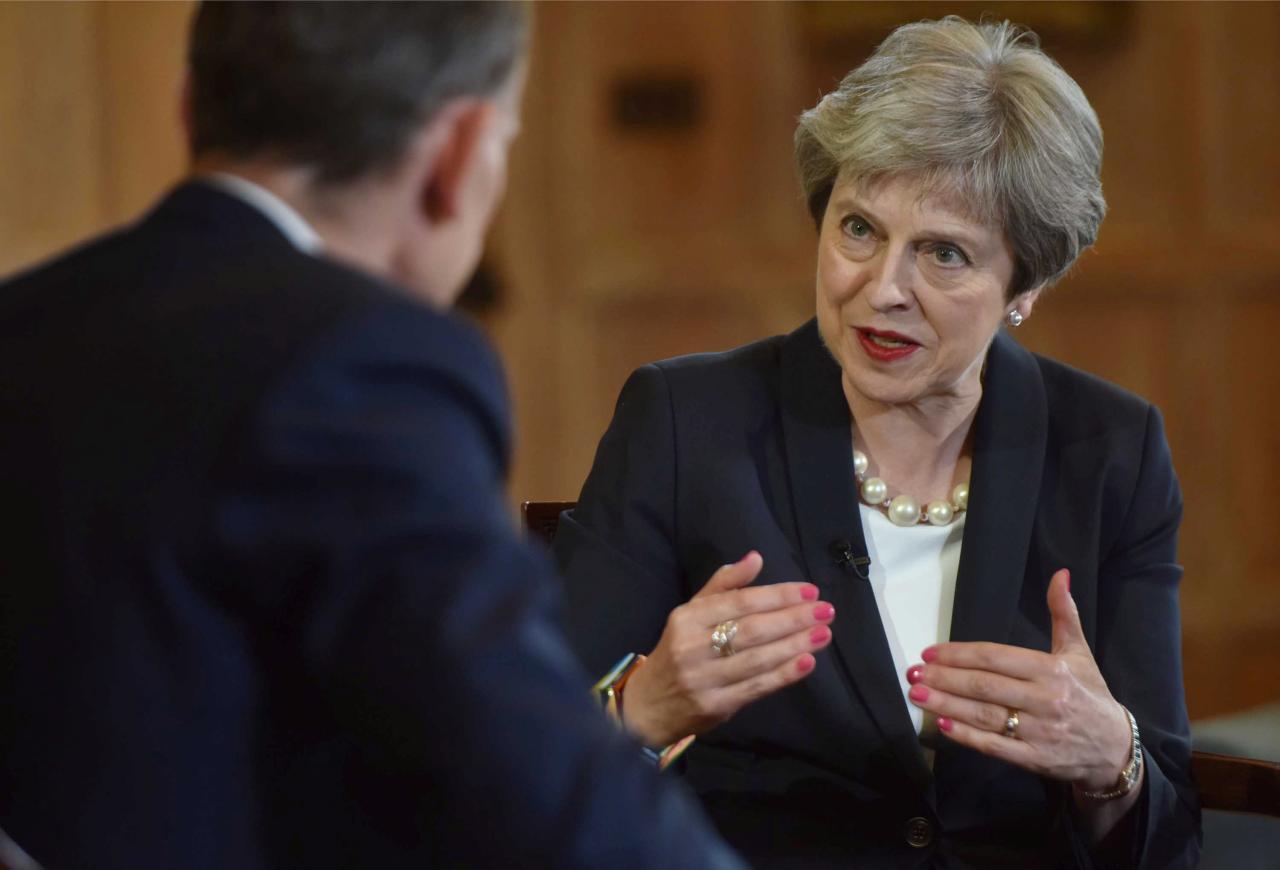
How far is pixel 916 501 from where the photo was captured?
1.97m

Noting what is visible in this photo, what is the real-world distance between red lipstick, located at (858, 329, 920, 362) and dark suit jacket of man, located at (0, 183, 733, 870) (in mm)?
1108

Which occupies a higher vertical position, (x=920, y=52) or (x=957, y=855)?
(x=920, y=52)

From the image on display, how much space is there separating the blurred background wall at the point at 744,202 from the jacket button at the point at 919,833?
2352 millimetres

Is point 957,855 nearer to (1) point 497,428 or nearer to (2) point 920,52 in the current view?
(2) point 920,52

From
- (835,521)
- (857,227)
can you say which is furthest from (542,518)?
(857,227)

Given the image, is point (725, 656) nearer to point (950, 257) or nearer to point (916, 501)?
point (916, 501)

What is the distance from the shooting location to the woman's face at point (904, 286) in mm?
1889

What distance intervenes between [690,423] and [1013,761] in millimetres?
595

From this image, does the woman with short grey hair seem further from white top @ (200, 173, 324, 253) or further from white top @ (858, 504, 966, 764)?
white top @ (200, 173, 324, 253)

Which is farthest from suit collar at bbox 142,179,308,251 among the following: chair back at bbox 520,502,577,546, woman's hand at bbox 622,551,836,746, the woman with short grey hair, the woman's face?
chair back at bbox 520,502,577,546

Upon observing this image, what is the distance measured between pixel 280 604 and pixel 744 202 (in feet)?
11.0

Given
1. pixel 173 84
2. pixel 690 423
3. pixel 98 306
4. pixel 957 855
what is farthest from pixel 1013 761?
pixel 173 84

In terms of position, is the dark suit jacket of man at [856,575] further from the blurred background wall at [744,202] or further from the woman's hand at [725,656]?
the blurred background wall at [744,202]

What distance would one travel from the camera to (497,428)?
0.86 metres
